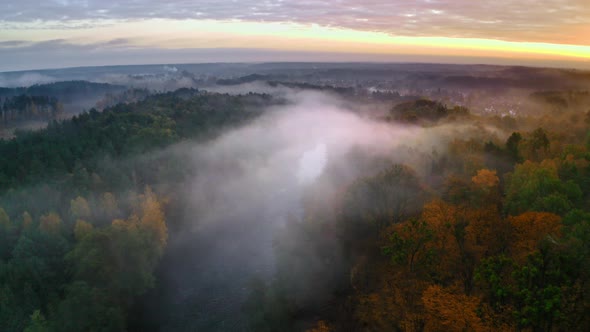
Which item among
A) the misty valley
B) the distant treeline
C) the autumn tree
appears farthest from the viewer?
the distant treeline

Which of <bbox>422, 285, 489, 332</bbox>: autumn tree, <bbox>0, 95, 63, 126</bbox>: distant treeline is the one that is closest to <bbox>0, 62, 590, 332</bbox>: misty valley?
<bbox>422, 285, 489, 332</bbox>: autumn tree

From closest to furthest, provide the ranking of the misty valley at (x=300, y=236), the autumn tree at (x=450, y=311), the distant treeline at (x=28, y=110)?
the autumn tree at (x=450, y=311)
the misty valley at (x=300, y=236)
the distant treeline at (x=28, y=110)

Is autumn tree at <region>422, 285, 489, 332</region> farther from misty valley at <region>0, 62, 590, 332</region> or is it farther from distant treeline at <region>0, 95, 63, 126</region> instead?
distant treeline at <region>0, 95, 63, 126</region>

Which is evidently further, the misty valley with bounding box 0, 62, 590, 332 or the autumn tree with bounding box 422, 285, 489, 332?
the misty valley with bounding box 0, 62, 590, 332

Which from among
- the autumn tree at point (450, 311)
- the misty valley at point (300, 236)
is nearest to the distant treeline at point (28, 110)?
the misty valley at point (300, 236)

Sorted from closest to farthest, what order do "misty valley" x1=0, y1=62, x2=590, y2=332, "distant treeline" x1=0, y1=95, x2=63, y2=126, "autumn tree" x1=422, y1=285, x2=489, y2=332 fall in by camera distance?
"autumn tree" x1=422, y1=285, x2=489, y2=332
"misty valley" x1=0, y1=62, x2=590, y2=332
"distant treeline" x1=0, y1=95, x2=63, y2=126

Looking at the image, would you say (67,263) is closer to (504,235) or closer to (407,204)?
(407,204)

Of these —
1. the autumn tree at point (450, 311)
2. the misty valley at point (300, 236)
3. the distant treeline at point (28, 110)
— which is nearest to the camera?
the autumn tree at point (450, 311)

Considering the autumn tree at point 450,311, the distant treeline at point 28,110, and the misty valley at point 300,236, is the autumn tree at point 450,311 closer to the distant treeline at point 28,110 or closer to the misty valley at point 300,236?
the misty valley at point 300,236

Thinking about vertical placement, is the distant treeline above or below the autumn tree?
above

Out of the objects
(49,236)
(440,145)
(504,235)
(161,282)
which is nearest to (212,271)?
(161,282)

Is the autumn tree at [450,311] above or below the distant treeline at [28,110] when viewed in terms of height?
below
